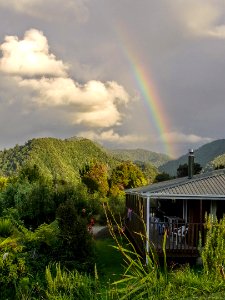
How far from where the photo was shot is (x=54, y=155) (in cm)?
14738

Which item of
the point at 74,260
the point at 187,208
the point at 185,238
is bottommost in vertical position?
the point at 74,260

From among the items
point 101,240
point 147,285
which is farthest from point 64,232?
point 101,240

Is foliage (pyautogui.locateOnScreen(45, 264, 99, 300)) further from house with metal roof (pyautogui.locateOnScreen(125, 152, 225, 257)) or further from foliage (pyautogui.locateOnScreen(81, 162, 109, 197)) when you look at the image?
foliage (pyautogui.locateOnScreen(81, 162, 109, 197))

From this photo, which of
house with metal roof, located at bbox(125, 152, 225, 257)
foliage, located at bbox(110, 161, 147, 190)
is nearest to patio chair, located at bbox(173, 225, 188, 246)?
house with metal roof, located at bbox(125, 152, 225, 257)

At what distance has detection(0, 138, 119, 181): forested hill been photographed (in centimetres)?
14112

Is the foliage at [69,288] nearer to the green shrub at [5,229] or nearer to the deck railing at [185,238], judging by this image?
the green shrub at [5,229]

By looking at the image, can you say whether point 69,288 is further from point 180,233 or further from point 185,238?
point 180,233

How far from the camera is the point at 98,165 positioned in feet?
225

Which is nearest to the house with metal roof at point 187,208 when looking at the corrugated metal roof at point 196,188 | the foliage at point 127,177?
the corrugated metal roof at point 196,188

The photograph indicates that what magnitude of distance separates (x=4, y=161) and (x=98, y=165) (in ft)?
330

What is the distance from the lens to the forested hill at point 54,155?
5556 inches

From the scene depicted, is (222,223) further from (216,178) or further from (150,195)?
(216,178)

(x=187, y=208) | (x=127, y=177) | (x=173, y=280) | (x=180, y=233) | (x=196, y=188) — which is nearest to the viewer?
(x=173, y=280)

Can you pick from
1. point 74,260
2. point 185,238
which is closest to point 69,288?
point 74,260
